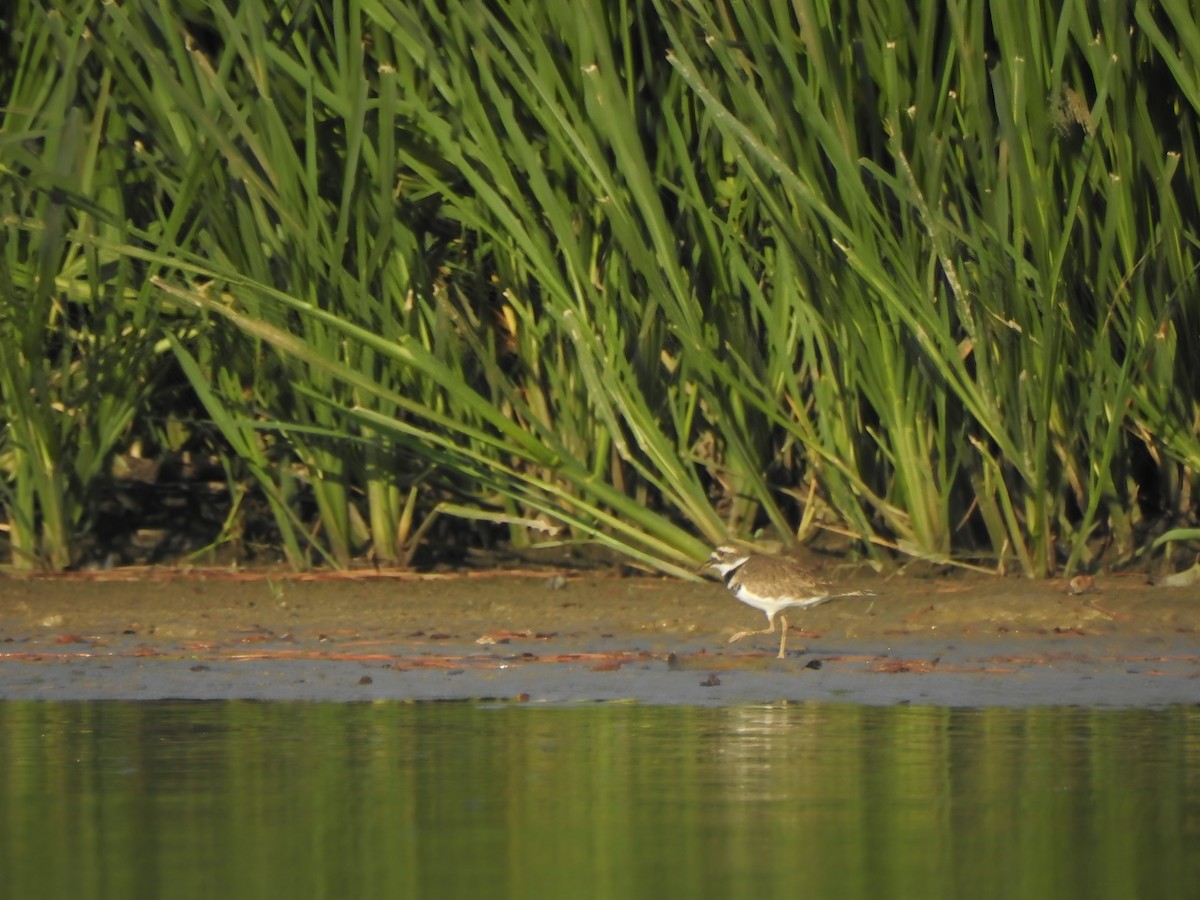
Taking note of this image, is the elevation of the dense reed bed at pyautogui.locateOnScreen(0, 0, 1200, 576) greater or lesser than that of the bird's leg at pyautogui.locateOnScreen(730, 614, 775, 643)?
greater

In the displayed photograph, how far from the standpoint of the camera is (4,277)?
7621 mm

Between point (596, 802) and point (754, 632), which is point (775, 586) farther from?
point (596, 802)

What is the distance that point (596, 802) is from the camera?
4.39 metres

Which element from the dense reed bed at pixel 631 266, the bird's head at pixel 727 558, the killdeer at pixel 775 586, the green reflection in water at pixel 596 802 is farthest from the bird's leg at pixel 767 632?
the green reflection in water at pixel 596 802

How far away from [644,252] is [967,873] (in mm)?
3782

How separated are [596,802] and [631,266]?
355 cm

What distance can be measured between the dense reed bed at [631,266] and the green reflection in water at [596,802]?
5.91ft

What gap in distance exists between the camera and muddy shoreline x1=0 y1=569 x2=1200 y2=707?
6.09 metres

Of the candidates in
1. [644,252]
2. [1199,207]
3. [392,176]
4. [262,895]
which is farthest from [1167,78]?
[262,895]

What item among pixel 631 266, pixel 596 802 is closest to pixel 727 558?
pixel 631 266

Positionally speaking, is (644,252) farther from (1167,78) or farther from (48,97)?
(48,97)

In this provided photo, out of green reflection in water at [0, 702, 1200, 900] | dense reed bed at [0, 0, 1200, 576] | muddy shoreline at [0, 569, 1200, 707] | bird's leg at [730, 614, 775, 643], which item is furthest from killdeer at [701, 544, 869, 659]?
green reflection in water at [0, 702, 1200, 900]

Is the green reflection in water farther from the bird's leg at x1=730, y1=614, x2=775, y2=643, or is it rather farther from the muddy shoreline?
the bird's leg at x1=730, y1=614, x2=775, y2=643

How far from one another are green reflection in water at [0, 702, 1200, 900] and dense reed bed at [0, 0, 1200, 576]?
1.80 meters
